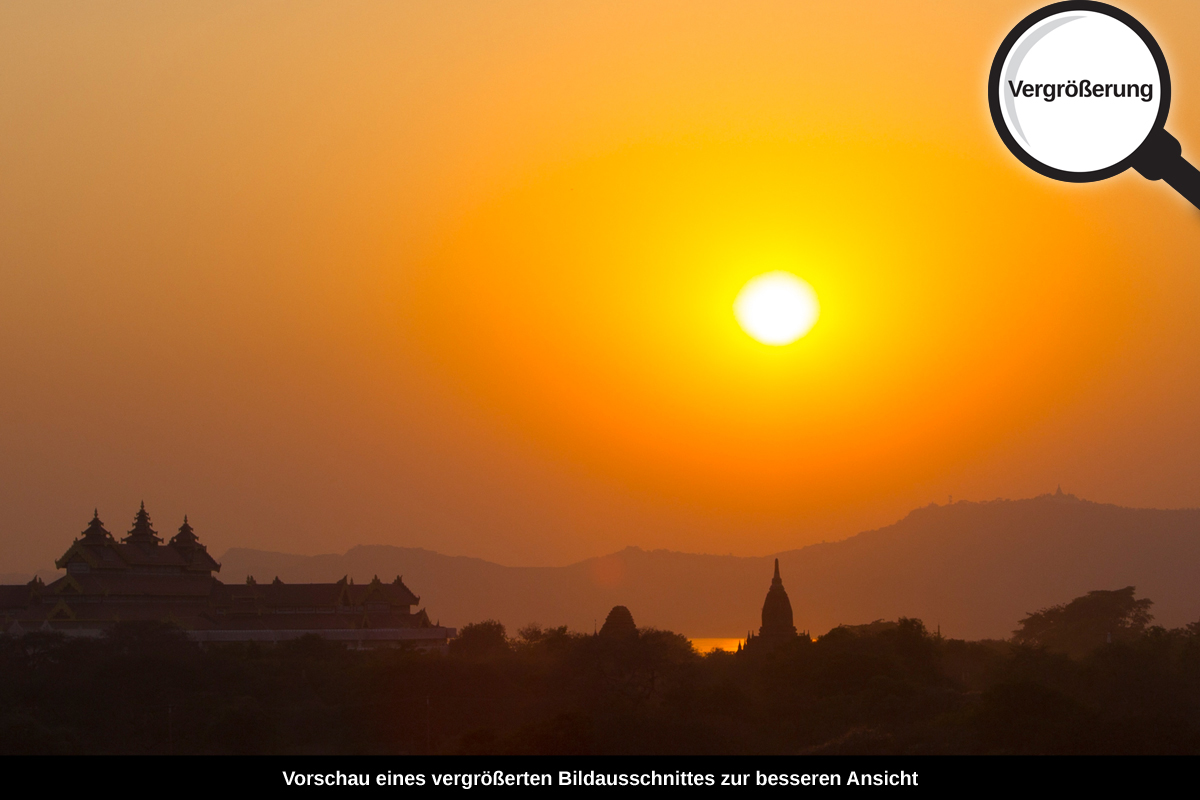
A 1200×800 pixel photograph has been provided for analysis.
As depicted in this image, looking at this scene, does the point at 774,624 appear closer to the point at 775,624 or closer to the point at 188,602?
the point at 775,624

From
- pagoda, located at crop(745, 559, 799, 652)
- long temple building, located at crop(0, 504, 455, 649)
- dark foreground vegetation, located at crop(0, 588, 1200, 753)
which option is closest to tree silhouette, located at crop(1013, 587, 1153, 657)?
pagoda, located at crop(745, 559, 799, 652)

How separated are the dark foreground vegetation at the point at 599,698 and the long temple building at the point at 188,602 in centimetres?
662

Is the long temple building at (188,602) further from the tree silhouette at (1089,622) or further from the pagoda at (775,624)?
the tree silhouette at (1089,622)

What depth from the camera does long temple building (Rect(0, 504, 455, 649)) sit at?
8631 centimetres

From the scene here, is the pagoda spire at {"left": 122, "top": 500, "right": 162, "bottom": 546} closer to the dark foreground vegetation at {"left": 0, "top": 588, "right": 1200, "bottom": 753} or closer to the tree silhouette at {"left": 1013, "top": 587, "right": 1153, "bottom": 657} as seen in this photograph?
the dark foreground vegetation at {"left": 0, "top": 588, "right": 1200, "bottom": 753}

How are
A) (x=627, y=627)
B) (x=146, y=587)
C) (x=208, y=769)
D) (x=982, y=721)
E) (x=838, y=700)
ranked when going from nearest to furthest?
(x=208, y=769) → (x=982, y=721) → (x=838, y=700) → (x=627, y=627) → (x=146, y=587)

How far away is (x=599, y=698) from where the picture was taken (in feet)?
204

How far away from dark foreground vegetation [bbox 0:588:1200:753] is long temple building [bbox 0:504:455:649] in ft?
21.7

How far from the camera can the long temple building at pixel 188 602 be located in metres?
86.3

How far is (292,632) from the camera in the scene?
90.1 m

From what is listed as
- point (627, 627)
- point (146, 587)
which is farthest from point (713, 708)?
point (146, 587)

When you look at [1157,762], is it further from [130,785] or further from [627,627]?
[627,627]

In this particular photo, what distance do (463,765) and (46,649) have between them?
207 ft

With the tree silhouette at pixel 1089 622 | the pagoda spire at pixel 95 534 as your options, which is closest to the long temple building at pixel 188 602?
the pagoda spire at pixel 95 534
